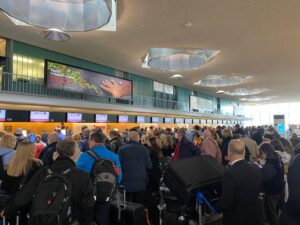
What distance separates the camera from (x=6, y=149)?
4027 mm

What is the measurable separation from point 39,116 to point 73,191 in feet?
34.1

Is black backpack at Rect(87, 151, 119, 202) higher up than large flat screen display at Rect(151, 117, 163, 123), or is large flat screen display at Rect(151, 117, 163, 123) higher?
large flat screen display at Rect(151, 117, 163, 123)

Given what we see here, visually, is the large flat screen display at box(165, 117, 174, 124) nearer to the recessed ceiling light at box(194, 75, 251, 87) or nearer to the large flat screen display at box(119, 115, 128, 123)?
the recessed ceiling light at box(194, 75, 251, 87)

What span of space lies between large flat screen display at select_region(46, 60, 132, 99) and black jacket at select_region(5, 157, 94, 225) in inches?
369

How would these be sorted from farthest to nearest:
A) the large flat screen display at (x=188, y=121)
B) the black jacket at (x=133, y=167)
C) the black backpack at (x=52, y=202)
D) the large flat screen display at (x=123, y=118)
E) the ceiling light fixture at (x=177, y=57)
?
the large flat screen display at (x=188, y=121) < the large flat screen display at (x=123, y=118) < the ceiling light fixture at (x=177, y=57) < the black jacket at (x=133, y=167) < the black backpack at (x=52, y=202)

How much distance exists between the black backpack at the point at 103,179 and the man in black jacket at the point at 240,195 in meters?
1.32

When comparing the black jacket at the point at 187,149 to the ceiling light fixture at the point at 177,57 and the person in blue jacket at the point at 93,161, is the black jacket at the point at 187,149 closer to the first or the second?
the person in blue jacket at the point at 93,161

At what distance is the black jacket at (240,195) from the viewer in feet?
8.63

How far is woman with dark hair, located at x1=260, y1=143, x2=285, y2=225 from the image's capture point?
13.3ft

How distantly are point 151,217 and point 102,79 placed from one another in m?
10.5

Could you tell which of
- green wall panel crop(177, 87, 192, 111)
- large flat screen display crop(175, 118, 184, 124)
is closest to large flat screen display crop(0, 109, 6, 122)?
large flat screen display crop(175, 118, 184, 124)

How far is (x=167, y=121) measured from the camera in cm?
2225

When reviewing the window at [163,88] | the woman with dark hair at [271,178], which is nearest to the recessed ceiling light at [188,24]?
the woman with dark hair at [271,178]

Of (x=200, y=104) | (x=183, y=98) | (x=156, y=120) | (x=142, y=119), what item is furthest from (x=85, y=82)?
(x=200, y=104)
